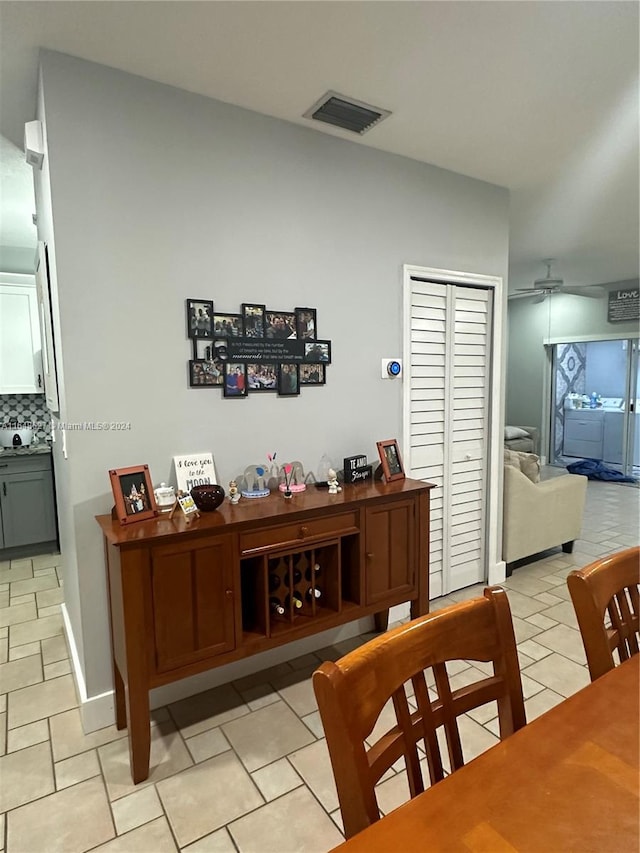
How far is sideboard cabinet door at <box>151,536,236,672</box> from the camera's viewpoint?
1.86 meters

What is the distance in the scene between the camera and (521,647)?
2.73m

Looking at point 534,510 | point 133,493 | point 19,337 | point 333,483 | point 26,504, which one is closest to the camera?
point 133,493

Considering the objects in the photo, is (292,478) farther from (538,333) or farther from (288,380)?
(538,333)

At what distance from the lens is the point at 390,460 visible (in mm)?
2740

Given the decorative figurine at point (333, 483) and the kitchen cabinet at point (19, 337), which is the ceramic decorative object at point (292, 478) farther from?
the kitchen cabinet at point (19, 337)

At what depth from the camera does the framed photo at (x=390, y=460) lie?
106 inches

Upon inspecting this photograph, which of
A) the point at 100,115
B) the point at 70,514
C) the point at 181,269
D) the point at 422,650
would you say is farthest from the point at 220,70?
the point at 422,650

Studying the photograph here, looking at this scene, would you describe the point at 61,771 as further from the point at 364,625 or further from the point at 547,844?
the point at 547,844

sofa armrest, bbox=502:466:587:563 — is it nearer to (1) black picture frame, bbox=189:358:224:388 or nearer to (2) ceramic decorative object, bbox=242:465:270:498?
(2) ceramic decorative object, bbox=242:465:270:498

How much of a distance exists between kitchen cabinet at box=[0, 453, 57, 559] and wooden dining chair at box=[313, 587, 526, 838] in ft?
13.0

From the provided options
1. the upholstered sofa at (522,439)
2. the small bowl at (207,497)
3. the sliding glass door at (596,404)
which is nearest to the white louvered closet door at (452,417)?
the small bowl at (207,497)

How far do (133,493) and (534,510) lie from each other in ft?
9.66

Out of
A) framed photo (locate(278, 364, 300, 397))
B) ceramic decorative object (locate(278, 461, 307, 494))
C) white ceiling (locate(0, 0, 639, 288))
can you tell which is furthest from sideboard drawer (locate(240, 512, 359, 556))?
white ceiling (locate(0, 0, 639, 288))

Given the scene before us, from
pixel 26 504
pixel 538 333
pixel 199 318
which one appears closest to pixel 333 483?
pixel 199 318
